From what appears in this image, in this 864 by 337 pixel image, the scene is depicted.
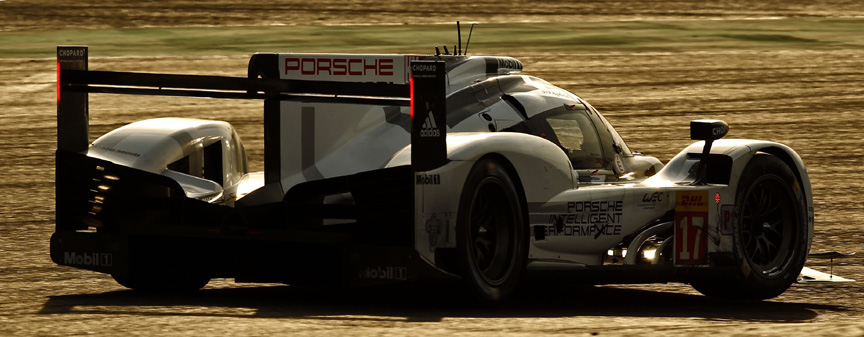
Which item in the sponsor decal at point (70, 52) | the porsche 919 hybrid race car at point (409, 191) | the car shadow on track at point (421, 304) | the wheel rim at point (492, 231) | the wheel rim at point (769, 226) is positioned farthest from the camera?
the wheel rim at point (769, 226)

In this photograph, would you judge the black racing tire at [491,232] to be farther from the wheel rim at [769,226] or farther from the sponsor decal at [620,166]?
the wheel rim at [769,226]

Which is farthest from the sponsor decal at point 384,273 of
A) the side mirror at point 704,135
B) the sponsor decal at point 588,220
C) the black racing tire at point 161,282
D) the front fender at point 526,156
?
the side mirror at point 704,135

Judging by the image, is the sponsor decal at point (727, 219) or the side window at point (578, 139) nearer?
the sponsor decal at point (727, 219)

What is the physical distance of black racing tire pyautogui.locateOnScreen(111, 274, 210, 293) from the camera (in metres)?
9.29

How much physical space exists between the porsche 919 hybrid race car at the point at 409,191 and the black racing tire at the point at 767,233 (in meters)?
0.01

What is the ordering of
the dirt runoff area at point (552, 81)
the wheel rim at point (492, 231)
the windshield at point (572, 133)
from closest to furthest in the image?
the dirt runoff area at point (552, 81) → the wheel rim at point (492, 231) → the windshield at point (572, 133)

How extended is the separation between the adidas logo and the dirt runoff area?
0.89m

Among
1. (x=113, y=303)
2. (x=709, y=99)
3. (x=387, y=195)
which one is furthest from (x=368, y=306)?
(x=709, y=99)

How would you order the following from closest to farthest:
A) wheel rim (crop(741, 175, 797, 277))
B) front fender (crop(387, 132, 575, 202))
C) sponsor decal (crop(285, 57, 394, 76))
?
front fender (crop(387, 132, 575, 202)) → sponsor decal (crop(285, 57, 394, 76)) → wheel rim (crop(741, 175, 797, 277))

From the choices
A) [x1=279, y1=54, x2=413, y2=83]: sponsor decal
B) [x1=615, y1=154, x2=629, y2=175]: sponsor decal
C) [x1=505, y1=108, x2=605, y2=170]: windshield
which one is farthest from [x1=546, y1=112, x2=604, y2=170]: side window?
[x1=279, y1=54, x2=413, y2=83]: sponsor decal

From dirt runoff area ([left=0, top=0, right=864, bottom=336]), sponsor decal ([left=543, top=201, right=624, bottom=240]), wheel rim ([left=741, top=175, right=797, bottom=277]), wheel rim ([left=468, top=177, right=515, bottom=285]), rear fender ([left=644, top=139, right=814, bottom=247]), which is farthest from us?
wheel rim ([left=741, top=175, right=797, bottom=277])

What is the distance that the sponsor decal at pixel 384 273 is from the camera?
→ 320 inches

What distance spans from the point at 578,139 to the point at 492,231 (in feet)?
5.29

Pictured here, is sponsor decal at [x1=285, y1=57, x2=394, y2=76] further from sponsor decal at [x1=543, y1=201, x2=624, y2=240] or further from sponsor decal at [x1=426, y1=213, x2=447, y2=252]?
sponsor decal at [x1=426, y1=213, x2=447, y2=252]
